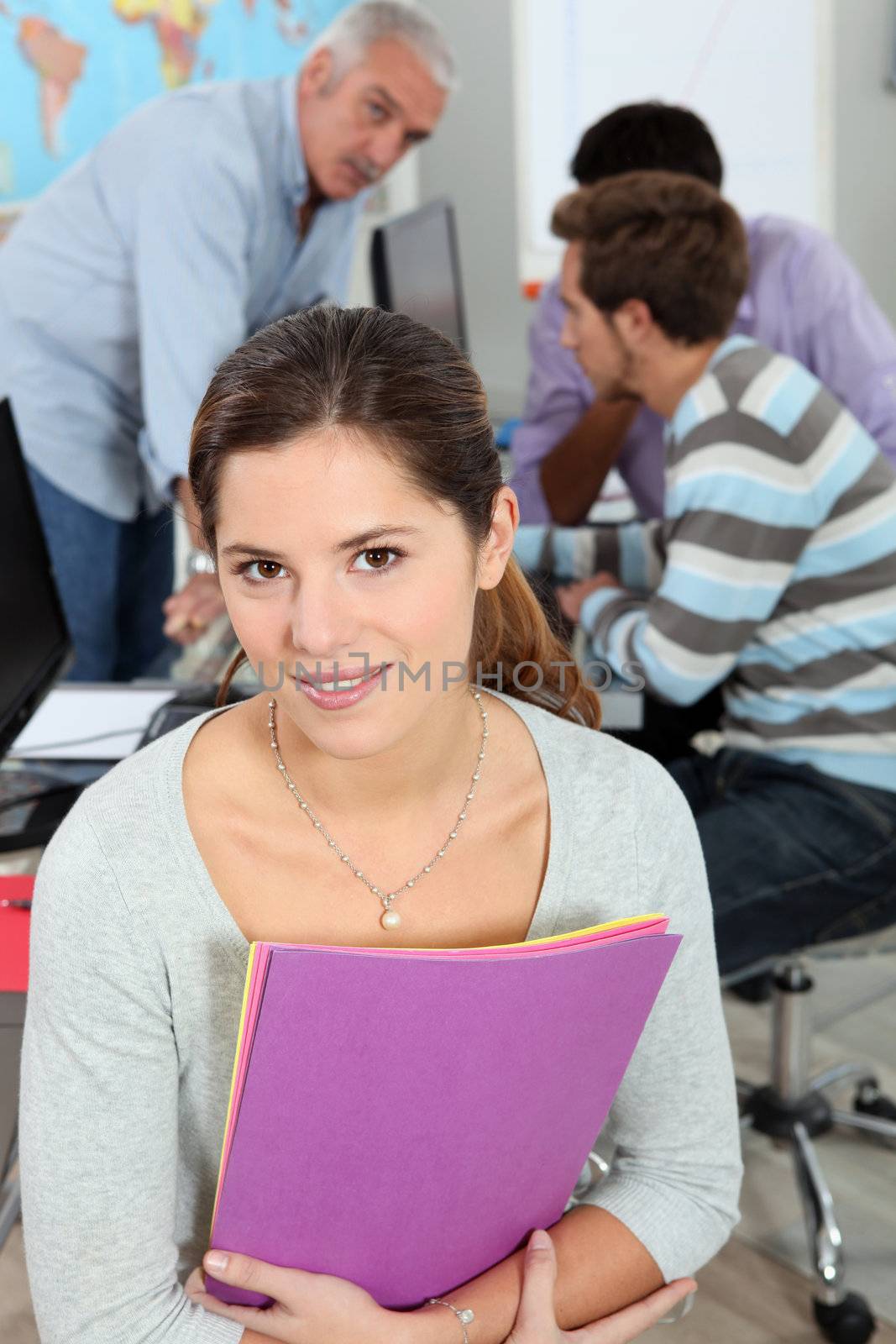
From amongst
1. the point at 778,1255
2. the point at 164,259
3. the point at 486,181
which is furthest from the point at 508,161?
the point at 778,1255

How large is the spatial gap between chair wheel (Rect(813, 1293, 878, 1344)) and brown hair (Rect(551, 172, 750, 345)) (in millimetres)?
1166

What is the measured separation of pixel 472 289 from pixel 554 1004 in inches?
135

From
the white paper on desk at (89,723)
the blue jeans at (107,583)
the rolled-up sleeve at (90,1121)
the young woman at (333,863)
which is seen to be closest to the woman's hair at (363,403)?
the young woman at (333,863)

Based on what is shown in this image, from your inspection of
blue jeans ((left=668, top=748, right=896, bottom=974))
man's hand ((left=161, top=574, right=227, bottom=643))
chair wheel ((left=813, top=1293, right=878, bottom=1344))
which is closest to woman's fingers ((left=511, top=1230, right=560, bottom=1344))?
blue jeans ((left=668, top=748, right=896, bottom=974))

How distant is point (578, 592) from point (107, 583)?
0.81m

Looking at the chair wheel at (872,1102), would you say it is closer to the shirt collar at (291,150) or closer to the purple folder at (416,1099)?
the purple folder at (416,1099)

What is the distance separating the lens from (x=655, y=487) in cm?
229

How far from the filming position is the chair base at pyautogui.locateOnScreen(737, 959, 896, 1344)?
5.32 feet

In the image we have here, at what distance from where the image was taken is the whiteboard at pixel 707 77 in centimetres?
335

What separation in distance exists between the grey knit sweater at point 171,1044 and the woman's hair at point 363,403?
0.21 meters

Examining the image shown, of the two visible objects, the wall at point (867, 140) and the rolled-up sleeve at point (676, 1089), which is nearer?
the rolled-up sleeve at point (676, 1089)

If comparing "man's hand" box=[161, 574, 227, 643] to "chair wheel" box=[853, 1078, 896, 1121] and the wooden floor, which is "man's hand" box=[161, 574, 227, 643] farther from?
"chair wheel" box=[853, 1078, 896, 1121]

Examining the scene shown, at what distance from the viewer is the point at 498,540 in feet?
3.03

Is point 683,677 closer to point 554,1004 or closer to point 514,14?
point 554,1004
